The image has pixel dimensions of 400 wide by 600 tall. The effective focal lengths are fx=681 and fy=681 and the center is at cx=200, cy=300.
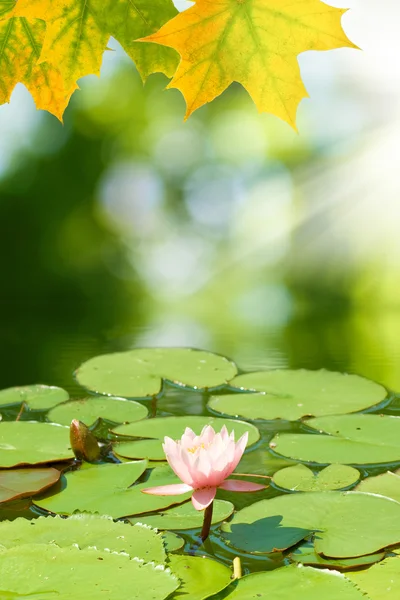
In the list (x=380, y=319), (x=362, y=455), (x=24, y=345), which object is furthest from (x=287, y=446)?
(x=380, y=319)

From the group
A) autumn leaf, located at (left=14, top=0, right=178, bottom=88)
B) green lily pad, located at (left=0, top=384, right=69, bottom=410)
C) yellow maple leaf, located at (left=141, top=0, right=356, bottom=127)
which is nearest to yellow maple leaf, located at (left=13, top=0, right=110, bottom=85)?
autumn leaf, located at (left=14, top=0, right=178, bottom=88)

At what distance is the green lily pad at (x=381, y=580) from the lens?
67 centimetres

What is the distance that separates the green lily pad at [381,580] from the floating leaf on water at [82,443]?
0.45m

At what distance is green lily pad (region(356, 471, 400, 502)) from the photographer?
3.01 feet

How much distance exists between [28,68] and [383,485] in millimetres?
720

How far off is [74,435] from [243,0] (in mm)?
648

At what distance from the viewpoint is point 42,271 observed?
4.27 meters

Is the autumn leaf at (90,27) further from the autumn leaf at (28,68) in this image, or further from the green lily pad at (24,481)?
the green lily pad at (24,481)

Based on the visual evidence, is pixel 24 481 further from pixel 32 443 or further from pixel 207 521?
pixel 207 521

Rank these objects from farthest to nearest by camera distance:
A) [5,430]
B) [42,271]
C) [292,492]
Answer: [42,271]
[5,430]
[292,492]

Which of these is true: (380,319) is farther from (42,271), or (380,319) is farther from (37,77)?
(37,77)

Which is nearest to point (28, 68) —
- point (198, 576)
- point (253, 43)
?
point (253, 43)

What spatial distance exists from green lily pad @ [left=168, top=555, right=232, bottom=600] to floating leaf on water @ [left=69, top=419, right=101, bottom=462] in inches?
12.4

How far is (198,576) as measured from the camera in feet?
2.31
